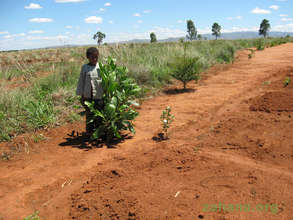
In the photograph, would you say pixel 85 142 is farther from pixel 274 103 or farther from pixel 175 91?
pixel 175 91

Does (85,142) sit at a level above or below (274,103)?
below

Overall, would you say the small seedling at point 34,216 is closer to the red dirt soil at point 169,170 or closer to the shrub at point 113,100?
the red dirt soil at point 169,170

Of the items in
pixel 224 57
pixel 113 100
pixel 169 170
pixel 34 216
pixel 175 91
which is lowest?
pixel 34 216

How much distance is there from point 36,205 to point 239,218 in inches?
77.9

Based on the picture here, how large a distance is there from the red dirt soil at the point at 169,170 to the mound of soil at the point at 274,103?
0.02 meters

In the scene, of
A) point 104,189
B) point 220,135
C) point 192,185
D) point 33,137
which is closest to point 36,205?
point 104,189

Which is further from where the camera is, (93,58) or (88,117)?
(88,117)

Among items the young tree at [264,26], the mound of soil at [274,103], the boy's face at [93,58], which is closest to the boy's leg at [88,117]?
the boy's face at [93,58]

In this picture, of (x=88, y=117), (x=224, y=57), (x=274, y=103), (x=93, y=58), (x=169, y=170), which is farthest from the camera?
(x=224, y=57)

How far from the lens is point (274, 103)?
4.80m

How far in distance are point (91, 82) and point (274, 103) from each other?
11.6 feet

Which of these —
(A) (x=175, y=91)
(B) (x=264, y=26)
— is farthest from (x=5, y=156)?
(B) (x=264, y=26)

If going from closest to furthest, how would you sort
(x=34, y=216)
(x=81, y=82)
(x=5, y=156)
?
(x=34, y=216), (x=5, y=156), (x=81, y=82)

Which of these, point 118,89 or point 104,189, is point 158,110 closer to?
point 118,89
